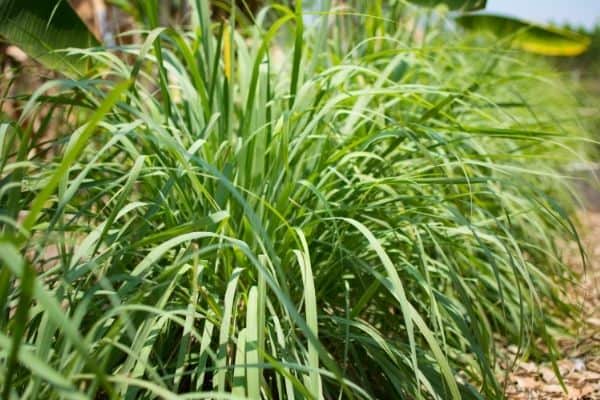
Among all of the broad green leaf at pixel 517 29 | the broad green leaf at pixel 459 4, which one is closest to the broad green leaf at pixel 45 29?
the broad green leaf at pixel 459 4

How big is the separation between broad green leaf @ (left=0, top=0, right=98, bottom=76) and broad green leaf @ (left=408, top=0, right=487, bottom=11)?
1.34 m

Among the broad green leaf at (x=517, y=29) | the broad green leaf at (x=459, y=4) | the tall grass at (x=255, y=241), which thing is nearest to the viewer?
the tall grass at (x=255, y=241)

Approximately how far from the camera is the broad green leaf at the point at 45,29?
1.57 m

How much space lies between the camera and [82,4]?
4039 millimetres

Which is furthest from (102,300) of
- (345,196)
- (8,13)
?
(8,13)

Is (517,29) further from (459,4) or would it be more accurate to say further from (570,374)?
(570,374)

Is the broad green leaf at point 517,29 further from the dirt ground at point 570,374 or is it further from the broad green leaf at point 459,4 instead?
the dirt ground at point 570,374

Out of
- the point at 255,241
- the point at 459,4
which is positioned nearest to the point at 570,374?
the point at 255,241

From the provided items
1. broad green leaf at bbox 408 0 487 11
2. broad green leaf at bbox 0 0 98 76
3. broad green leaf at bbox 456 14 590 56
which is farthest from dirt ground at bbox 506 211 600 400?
broad green leaf at bbox 456 14 590 56

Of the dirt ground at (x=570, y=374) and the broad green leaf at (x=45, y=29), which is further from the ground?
the broad green leaf at (x=45, y=29)

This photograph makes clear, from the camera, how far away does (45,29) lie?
157cm

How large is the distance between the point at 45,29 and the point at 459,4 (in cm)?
152

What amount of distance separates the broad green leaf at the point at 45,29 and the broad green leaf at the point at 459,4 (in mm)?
1340

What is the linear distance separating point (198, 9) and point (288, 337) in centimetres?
81
